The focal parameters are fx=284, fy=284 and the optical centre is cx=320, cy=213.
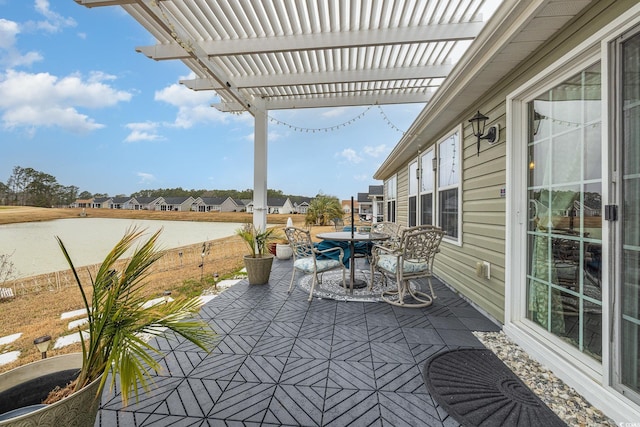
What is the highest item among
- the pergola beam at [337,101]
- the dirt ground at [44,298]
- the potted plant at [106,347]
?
the pergola beam at [337,101]

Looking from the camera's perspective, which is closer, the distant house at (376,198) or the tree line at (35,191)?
the tree line at (35,191)

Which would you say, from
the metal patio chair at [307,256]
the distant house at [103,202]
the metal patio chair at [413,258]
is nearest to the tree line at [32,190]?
the metal patio chair at [307,256]

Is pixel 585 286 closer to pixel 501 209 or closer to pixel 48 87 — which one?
pixel 501 209

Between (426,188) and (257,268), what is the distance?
3425 mm

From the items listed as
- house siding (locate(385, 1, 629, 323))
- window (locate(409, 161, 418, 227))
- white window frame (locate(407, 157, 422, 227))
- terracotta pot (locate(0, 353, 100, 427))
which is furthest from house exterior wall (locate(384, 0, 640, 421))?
terracotta pot (locate(0, 353, 100, 427))

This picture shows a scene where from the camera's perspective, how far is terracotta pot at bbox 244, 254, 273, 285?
166 inches

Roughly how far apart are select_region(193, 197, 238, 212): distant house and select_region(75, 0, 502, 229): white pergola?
81.6 ft

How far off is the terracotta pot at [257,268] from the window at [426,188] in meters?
2.96

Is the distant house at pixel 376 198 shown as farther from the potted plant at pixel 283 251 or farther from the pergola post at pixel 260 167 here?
the pergola post at pixel 260 167

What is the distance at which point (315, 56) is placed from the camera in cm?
459

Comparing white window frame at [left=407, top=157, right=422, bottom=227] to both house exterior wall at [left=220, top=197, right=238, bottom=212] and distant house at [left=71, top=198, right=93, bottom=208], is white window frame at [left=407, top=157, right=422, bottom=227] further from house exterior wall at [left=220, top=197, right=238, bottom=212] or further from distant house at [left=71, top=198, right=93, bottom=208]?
house exterior wall at [left=220, top=197, right=238, bottom=212]

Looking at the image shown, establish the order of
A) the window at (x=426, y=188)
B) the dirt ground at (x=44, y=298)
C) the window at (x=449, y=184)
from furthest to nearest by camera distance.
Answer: the window at (x=426, y=188) → the window at (x=449, y=184) → the dirt ground at (x=44, y=298)

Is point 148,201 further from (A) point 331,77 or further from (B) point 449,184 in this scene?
(B) point 449,184

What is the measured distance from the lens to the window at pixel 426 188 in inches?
200
